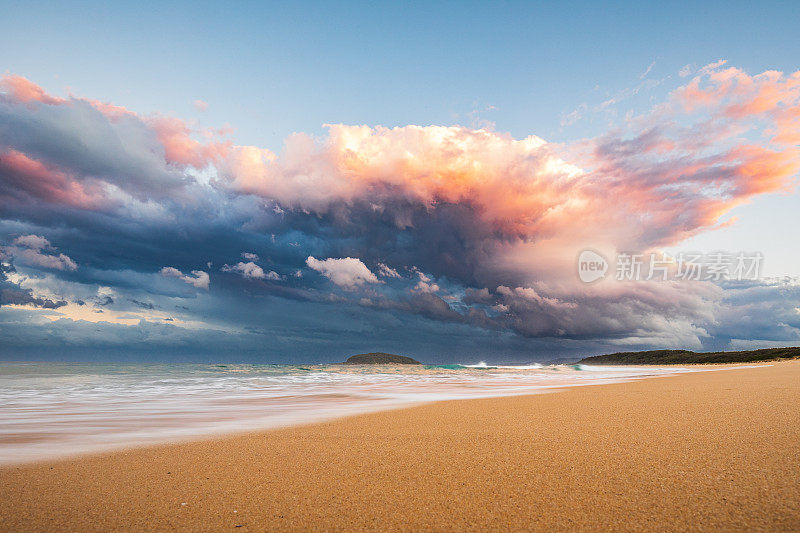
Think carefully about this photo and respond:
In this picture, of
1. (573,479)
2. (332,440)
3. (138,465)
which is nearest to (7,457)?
(138,465)

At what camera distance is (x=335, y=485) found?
9.04ft

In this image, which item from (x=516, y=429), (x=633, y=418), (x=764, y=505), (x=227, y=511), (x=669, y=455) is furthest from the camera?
(x=633, y=418)

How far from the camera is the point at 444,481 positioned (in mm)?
2752

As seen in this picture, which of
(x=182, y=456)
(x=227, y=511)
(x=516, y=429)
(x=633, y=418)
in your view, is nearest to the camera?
(x=227, y=511)

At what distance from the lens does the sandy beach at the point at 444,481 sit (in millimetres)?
2158

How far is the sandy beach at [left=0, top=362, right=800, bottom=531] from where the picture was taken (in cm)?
216

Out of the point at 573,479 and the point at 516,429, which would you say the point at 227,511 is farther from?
the point at 516,429

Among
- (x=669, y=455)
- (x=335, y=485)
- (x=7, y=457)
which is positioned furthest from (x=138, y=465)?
(x=669, y=455)

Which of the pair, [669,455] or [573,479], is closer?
[573,479]

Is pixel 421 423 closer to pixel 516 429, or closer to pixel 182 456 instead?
pixel 516 429

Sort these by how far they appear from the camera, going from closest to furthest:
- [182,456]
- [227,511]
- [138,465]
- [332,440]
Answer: [227,511] < [138,465] < [182,456] < [332,440]

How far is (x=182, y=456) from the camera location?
3711 mm

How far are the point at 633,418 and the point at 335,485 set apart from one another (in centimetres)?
389

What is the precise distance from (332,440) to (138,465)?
1.68m
